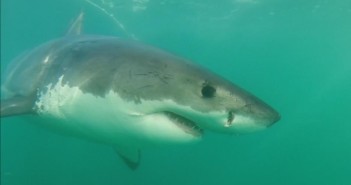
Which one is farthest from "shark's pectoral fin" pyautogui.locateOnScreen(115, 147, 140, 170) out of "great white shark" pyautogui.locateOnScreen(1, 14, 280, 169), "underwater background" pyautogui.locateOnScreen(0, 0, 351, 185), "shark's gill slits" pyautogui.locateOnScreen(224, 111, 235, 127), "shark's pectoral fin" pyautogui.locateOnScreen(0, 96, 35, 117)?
"underwater background" pyautogui.locateOnScreen(0, 0, 351, 185)

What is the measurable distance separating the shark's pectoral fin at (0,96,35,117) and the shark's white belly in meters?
0.15

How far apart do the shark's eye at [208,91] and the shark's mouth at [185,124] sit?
0.88 ft

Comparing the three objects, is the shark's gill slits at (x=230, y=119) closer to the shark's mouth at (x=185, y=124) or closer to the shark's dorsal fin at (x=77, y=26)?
the shark's mouth at (x=185, y=124)

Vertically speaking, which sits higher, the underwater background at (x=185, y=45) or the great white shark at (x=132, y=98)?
the underwater background at (x=185, y=45)

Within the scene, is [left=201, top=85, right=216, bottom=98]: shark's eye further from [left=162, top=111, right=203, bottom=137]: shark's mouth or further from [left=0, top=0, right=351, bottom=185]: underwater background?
[left=0, top=0, right=351, bottom=185]: underwater background

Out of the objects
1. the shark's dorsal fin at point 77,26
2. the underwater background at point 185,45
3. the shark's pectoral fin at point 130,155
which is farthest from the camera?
the underwater background at point 185,45

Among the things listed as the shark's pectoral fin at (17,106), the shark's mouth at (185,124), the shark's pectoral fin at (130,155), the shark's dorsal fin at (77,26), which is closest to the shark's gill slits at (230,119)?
the shark's mouth at (185,124)

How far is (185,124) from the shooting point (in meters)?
3.50

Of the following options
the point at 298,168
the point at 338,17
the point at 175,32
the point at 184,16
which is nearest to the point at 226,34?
the point at 175,32

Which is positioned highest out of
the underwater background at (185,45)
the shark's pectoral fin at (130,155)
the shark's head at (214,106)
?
the underwater background at (185,45)

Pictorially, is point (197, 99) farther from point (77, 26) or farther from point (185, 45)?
point (185, 45)

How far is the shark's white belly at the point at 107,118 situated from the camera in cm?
357

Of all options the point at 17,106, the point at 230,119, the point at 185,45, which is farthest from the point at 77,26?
the point at 185,45

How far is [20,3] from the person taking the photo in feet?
87.8
